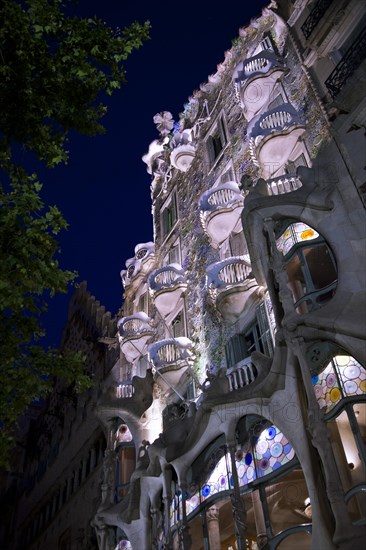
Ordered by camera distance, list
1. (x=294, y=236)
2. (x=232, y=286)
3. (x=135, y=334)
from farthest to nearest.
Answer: (x=135, y=334), (x=232, y=286), (x=294, y=236)

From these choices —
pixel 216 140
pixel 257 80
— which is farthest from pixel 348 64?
pixel 216 140

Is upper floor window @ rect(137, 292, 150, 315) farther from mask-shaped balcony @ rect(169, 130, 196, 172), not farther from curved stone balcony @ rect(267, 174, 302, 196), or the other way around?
curved stone balcony @ rect(267, 174, 302, 196)

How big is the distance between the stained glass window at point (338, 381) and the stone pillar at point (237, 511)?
9.19ft

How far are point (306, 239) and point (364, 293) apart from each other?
Answer: 288cm

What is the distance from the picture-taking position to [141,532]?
1652cm

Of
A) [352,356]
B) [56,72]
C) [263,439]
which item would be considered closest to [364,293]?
[352,356]

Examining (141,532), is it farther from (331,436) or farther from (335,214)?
(335,214)

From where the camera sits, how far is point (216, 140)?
82.0 ft

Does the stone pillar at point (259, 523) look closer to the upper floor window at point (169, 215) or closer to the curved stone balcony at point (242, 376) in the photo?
the curved stone balcony at point (242, 376)

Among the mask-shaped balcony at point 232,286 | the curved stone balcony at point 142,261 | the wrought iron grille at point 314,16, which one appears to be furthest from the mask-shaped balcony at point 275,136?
the curved stone balcony at point 142,261

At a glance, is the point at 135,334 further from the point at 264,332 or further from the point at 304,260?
the point at 304,260

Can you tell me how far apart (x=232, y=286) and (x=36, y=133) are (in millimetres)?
7204

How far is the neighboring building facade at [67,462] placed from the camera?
24.9 metres

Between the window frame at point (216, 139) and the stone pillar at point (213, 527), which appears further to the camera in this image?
the window frame at point (216, 139)
